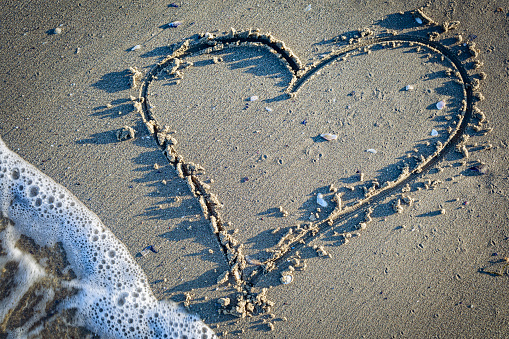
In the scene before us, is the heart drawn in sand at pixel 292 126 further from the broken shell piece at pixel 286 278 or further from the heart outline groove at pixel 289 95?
the broken shell piece at pixel 286 278

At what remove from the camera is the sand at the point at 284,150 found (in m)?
2.47

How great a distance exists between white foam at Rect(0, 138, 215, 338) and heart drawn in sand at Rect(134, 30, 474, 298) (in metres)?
0.83

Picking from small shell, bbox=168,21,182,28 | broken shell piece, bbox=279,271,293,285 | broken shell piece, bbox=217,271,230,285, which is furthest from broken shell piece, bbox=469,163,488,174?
small shell, bbox=168,21,182,28

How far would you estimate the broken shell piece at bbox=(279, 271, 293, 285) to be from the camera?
2.44 m

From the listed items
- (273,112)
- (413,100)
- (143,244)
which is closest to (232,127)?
(273,112)

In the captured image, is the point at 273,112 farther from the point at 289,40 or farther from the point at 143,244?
the point at 143,244

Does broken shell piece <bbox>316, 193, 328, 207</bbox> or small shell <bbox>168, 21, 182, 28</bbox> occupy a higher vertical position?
small shell <bbox>168, 21, 182, 28</bbox>

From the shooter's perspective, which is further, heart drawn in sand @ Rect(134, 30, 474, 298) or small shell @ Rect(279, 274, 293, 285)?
heart drawn in sand @ Rect(134, 30, 474, 298)

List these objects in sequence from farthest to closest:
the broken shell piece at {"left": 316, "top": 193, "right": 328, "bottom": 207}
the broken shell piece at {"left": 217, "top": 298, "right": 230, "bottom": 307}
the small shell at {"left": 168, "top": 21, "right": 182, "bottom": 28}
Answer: the small shell at {"left": 168, "top": 21, "right": 182, "bottom": 28} → the broken shell piece at {"left": 316, "top": 193, "right": 328, "bottom": 207} → the broken shell piece at {"left": 217, "top": 298, "right": 230, "bottom": 307}

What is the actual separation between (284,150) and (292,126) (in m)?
0.25

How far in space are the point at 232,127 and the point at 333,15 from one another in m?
1.52

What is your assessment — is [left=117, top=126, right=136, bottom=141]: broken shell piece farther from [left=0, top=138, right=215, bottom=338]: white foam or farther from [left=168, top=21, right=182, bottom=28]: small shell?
[left=168, top=21, right=182, bottom=28]: small shell

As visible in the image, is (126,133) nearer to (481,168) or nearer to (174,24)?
(174,24)

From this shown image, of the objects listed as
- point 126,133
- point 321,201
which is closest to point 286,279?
point 321,201
